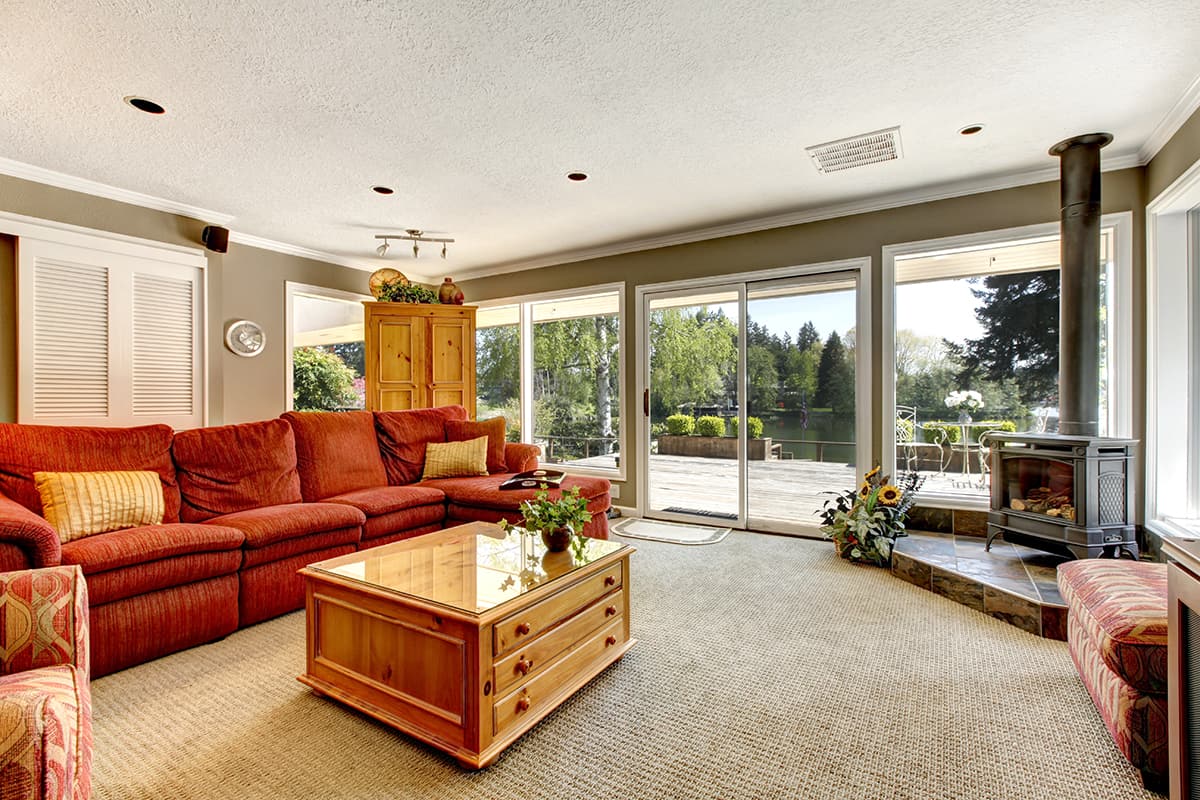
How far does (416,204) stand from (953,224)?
383cm

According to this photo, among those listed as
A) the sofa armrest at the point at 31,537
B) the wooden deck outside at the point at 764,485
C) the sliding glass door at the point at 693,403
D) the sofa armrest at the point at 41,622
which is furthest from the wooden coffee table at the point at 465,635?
the sliding glass door at the point at 693,403

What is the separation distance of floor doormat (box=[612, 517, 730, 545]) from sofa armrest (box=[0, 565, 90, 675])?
3387 millimetres

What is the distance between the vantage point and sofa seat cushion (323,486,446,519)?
3.30 meters

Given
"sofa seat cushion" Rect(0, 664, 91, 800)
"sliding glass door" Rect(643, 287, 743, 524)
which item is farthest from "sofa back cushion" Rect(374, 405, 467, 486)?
"sofa seat cushion" Rect(0, 664, 91, 800)

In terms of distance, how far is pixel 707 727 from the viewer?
1812 millimetres

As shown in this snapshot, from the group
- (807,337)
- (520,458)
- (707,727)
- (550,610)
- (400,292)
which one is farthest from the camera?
(400,292)

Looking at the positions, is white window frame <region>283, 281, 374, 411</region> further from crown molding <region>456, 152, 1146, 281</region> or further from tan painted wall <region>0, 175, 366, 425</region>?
crown molding <region>456, 152, 1146, 281</region>

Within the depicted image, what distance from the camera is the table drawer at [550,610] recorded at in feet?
5.61

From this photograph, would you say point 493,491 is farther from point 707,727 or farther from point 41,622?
point 41,622

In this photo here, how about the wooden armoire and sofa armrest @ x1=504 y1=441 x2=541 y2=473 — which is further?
the wooden armoire

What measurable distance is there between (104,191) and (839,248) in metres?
5.25

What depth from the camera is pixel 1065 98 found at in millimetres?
2619

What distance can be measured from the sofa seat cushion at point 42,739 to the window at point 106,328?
328 cm

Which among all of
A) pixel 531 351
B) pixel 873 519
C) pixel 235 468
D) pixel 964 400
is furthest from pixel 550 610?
pixel 531 351
